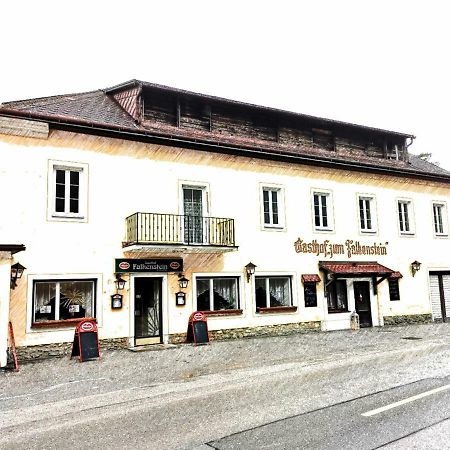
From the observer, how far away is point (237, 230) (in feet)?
50.1

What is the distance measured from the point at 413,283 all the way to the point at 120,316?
12724mm

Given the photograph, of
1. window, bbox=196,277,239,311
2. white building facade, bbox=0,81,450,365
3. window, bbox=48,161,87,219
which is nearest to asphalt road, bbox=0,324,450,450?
white building facade, bbox=0,81,450,365

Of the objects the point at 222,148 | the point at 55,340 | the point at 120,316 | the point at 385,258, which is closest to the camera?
the point at 55,340

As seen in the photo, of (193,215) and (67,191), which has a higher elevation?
(67,191)

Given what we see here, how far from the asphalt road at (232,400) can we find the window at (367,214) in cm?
703

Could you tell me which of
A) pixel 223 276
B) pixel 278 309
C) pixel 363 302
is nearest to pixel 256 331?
pixel 278 309

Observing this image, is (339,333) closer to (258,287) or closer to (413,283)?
(258,287)

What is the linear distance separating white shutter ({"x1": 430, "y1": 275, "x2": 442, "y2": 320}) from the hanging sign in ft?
39.7

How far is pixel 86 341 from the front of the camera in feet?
37.2

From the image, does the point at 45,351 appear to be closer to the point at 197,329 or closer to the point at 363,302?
the point at 197,329

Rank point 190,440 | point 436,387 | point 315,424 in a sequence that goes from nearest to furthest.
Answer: point 190,440, point 315,424, point 436,387

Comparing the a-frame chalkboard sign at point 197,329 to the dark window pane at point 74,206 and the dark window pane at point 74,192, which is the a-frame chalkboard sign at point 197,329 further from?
the dark window pane at point 74,192

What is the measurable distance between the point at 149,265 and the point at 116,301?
4.71 feet

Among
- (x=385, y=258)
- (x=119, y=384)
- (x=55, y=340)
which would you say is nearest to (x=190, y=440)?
(x=119, y=384)
